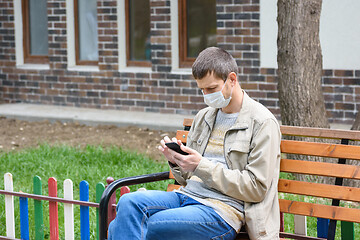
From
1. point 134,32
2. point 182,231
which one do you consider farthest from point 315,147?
point 134,32

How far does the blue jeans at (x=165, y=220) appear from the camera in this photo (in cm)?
370

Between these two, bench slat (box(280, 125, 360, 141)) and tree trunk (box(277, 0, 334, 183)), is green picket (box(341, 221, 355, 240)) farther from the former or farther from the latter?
tree trunk (box(277, 0, 334, 183))

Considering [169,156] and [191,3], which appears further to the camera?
[191,3]

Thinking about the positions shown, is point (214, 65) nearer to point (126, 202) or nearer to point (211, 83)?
point (211, 83)

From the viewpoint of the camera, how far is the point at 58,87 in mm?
12719

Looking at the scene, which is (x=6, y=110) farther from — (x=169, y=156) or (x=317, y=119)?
(x=169, y=156)

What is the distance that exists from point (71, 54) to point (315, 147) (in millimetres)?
9126

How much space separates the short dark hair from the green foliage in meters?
2.78

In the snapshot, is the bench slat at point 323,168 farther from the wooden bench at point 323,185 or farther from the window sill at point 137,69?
the window sill at point 137,69

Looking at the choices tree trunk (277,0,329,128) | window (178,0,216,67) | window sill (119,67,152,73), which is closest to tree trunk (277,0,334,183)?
tree trunk (277,0,329,128)

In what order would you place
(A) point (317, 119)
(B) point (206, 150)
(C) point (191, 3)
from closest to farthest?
(B) point (206, 150) < (A) point (317, 119) < (C) point (191, 3)

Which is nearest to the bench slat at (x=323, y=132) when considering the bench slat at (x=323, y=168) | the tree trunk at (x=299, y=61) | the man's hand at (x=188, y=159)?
the bench slat at (x=323, y=168)

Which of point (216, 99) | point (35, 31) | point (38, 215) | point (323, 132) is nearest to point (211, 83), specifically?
point (216, 99)

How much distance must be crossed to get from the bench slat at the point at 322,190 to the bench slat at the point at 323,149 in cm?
16
